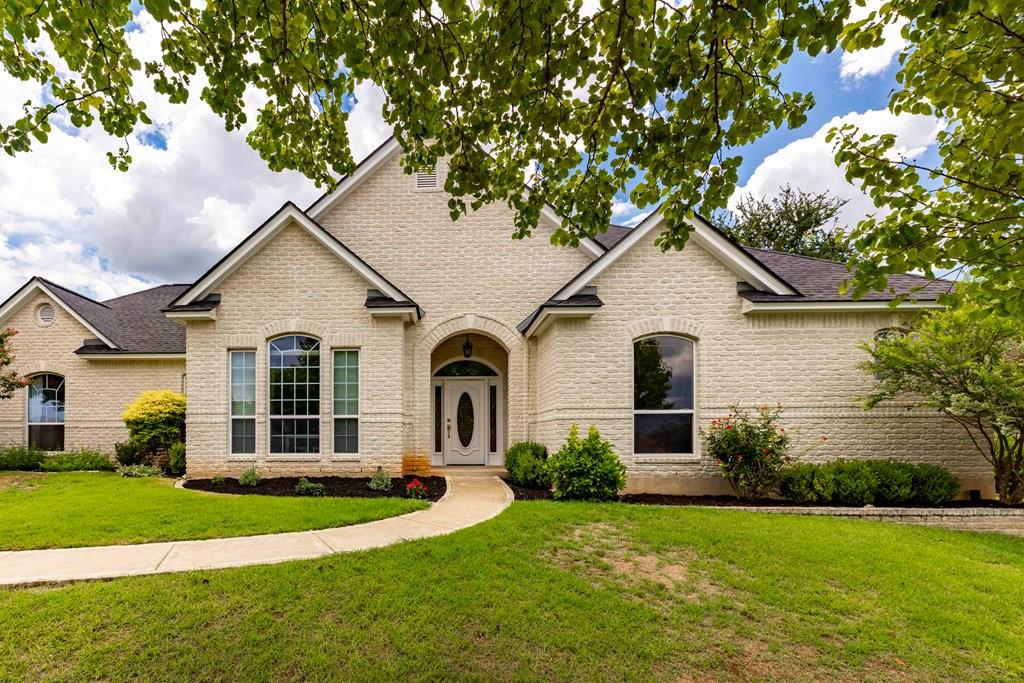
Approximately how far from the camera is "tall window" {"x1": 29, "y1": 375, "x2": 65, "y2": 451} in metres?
14.1

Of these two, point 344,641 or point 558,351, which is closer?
point 344,641

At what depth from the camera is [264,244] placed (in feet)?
35.7

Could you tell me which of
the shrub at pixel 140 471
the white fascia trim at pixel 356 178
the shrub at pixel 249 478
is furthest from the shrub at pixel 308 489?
→ the white fascia trim at pixel 356 178

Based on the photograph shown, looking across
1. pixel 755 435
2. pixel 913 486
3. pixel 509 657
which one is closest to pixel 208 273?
pixel 509 657

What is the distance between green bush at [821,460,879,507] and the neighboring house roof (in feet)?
55.0

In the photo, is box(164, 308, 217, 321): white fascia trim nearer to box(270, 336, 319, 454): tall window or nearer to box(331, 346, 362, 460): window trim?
box(270, 336, 319, 454): tall window

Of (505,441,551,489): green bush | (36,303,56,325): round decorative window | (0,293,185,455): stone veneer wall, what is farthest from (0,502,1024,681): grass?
(36,303,56,325): round decorative window

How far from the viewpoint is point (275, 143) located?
5.21 metres

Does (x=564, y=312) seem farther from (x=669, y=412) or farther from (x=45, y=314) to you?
(x=45, y=314)

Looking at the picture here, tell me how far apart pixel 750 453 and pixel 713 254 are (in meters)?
4.13

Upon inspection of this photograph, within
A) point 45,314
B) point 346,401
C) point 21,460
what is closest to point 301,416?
point 346,401

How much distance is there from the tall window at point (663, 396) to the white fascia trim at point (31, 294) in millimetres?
15135

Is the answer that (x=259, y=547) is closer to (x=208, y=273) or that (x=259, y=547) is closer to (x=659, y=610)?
(x=659, y=610)

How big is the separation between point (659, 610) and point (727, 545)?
7.17 feet
